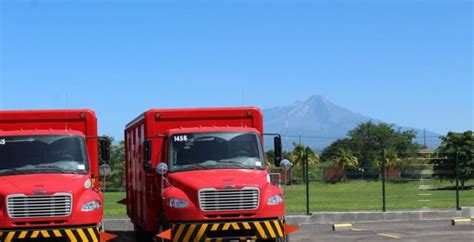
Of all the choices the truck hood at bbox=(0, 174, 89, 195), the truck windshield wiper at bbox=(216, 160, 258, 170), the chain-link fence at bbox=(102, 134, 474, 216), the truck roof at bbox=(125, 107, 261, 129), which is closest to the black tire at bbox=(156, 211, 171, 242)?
the truck windshield wiper at bbox=(216, 160, 258, 170)

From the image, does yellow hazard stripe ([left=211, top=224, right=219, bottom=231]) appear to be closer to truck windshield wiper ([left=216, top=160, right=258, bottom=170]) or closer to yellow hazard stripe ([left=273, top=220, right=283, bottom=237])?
yellow hazard stripe ([left=273, top=220, right=283, bottom=237])

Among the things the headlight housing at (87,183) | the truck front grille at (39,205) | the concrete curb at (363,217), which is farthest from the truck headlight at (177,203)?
the concrete curb at (363,217)

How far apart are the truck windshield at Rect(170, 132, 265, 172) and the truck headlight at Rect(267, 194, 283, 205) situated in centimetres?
77

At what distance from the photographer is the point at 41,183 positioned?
1256 centimetres

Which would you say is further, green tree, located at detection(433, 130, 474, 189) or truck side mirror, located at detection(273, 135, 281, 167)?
green tree, located at detection(433, 130, 474, 189)

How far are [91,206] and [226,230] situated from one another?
7.94 feet

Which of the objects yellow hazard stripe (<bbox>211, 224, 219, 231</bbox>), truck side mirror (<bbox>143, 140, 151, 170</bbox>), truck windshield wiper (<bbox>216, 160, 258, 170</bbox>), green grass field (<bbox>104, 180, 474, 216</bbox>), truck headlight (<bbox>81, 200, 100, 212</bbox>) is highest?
truck side mirror (<bbox>143, 140, 151, 170</bbox>)

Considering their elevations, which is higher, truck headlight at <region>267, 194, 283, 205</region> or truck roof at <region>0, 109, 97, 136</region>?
truck roof at <region>0, 109, 97, 136</region>

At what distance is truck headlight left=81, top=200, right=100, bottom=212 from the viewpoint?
41.3ft

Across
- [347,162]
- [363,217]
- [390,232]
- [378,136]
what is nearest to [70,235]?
[390,232]

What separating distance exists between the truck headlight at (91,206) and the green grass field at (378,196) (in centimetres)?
1235

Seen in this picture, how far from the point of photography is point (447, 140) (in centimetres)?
7381

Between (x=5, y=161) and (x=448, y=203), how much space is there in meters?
20.1

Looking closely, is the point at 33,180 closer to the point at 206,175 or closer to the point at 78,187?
the point at 78,187
